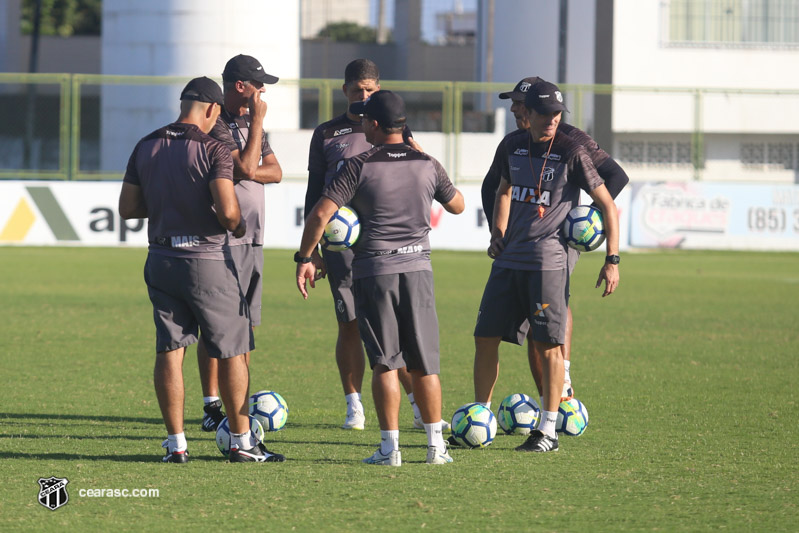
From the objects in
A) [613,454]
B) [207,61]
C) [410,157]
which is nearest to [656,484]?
[613,454]

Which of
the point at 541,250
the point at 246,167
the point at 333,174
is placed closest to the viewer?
the point at 246,167

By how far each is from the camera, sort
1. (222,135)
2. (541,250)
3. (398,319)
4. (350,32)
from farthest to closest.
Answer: (350,32), (541,250), (222,135), (398,319)

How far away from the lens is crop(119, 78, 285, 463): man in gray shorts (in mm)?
6031

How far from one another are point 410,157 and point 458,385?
11.4ft

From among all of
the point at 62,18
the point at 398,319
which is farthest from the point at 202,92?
the point at 62,18

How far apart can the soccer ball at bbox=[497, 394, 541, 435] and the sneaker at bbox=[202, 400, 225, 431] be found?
1830mm

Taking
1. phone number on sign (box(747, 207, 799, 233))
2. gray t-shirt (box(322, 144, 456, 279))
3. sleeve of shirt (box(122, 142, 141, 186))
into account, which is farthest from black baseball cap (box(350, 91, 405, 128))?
phone number on sign (box(747, 207, 799, 233))

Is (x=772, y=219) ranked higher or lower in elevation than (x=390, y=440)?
higher

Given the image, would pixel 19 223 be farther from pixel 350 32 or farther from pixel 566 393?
pixel 350 32

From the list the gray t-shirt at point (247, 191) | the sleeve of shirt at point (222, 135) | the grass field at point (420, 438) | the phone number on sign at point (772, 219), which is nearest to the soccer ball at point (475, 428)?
the grass field at point (420, 438)

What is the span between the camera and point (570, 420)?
718cm

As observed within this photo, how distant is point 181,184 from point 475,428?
7.42 feet

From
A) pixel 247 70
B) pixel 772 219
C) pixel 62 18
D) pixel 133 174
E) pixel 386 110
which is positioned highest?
pixel 62 18

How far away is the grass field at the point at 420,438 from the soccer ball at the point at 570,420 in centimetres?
16
